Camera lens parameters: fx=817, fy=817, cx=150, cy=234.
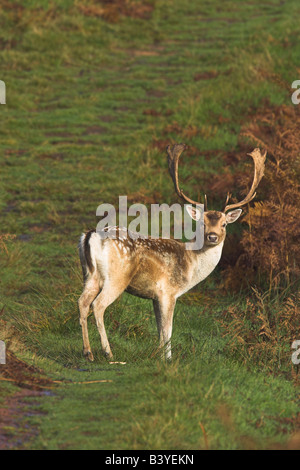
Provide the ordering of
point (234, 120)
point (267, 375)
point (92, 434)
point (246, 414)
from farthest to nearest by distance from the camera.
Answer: point (234, 120) → point (267, 375) → point (246, 414) → point (92, 434)

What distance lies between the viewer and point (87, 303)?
8484 mm

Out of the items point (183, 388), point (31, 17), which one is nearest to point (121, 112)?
point (31, 17)

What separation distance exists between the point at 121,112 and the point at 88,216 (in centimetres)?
531

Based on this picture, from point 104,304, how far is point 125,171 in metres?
8.05

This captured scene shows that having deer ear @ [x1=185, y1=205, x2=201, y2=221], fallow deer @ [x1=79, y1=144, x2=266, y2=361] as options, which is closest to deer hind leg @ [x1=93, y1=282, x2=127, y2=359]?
fallow deer @ [x1=79, y1=144, x2=266, y2=361]

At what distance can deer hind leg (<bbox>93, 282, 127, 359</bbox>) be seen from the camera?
27.5 feet

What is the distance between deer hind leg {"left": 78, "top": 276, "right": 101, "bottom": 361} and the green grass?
0.17m

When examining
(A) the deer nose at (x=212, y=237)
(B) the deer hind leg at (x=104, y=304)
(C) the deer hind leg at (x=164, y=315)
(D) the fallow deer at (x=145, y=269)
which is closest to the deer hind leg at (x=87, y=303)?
(D) the fallow deer at (x=145, y=269)

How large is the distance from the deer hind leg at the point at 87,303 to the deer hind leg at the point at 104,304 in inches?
4.3

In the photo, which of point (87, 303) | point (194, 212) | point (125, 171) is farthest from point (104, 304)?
point (125, 171)

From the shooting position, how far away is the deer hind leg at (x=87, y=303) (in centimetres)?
825

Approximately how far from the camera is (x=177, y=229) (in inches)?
542

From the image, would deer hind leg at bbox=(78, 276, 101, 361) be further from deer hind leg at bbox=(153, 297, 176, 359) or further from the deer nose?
the deer nose

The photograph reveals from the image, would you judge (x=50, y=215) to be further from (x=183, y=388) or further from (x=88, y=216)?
(x=183, y=388)
